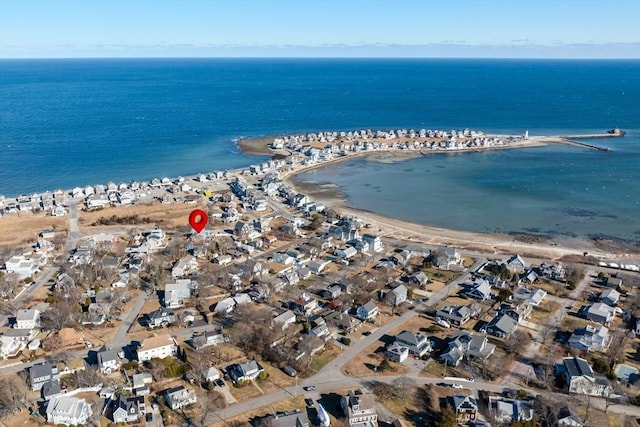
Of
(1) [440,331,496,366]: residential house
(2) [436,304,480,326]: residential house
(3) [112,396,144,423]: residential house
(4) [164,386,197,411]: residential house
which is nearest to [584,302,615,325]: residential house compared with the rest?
(2) [436,304,480,326]: residential house

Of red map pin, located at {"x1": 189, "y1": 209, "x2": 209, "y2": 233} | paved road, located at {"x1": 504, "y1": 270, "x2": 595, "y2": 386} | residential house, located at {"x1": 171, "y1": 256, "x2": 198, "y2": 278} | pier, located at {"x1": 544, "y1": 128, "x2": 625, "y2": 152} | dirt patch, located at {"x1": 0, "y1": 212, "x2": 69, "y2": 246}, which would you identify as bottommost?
paved road, located at {"x1": 504, "y1": 270, "x2": 595, "y2": 386}

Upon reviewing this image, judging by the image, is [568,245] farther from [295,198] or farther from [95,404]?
[95,404]

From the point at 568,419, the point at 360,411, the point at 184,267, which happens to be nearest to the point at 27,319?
the point at 184,267

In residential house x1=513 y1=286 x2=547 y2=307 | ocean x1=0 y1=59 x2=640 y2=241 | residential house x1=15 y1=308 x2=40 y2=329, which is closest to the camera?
residential house x1=15 y1=308 x2=40 y2=329

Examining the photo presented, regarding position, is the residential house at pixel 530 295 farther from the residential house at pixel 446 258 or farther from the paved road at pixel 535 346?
the residential house at pixel 446 258

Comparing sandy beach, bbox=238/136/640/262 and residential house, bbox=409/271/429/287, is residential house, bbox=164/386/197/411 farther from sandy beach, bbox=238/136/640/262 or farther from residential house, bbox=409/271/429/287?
sandy beach, bbox=238/136/640/262

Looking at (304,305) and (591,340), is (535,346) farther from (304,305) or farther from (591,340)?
(304,305)
